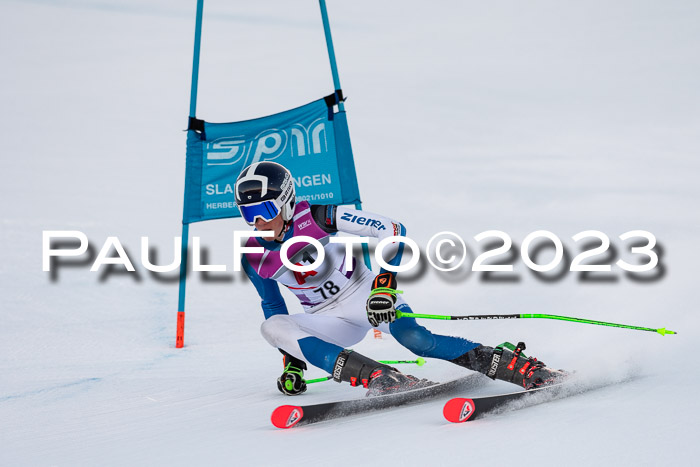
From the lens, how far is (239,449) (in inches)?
121

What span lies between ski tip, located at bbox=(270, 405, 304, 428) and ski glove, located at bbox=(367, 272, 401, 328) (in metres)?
0.53

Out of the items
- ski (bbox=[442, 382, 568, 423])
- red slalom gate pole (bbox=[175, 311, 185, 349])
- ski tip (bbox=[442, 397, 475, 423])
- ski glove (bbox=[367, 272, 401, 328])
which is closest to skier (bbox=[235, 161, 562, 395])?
ski glove (bbox=[367, 272, 401, 328])

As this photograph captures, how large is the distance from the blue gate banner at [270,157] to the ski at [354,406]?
2.67 metres

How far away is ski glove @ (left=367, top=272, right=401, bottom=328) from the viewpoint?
3.49m

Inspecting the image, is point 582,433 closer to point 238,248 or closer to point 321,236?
point 321,236

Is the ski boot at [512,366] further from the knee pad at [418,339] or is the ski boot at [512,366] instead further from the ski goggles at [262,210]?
the ski goggles at [262,210]

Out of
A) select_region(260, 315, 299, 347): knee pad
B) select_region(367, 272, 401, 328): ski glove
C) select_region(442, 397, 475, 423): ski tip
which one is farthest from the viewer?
select_region(260, 315, 299, 347): knee pad

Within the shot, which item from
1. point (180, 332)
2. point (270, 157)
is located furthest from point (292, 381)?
point (270, 157)

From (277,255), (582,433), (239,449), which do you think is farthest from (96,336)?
(582,433)

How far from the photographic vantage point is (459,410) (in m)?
3.04

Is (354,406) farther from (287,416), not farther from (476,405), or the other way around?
(476,405)

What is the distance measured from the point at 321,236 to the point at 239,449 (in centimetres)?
126

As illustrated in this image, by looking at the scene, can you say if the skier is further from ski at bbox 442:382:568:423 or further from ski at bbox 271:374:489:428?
ski at bbox 442:382:568:423

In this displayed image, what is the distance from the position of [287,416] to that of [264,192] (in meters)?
1.07
